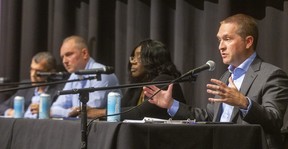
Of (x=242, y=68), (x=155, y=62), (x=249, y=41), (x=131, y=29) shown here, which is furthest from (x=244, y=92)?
(x=131, y=29)

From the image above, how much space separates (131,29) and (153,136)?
2.53 m

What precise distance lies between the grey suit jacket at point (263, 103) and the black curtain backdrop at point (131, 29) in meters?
0.85

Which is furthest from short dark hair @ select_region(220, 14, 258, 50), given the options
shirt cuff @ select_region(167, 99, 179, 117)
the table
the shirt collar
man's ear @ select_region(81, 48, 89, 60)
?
man's ear @ select_region(81, 48, 89, 60)

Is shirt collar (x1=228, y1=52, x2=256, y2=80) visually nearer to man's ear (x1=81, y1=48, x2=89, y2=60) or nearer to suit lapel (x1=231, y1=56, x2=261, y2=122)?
suit lapel (x1=231, y1=56, x2=261, y2=122)

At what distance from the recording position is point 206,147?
2453mm

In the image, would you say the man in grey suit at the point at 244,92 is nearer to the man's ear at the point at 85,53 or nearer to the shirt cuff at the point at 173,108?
the shirt cuff at the point at 173,108

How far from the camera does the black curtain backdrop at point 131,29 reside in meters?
4.11

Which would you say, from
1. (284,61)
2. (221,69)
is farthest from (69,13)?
(284,61)

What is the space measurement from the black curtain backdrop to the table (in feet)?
5.21

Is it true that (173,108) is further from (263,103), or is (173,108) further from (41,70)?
(41,70)

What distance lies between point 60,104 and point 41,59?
593 mm

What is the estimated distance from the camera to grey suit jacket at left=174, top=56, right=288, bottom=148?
111 inches

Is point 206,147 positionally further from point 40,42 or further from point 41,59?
point 40,42

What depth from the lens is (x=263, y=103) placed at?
9.88ft
